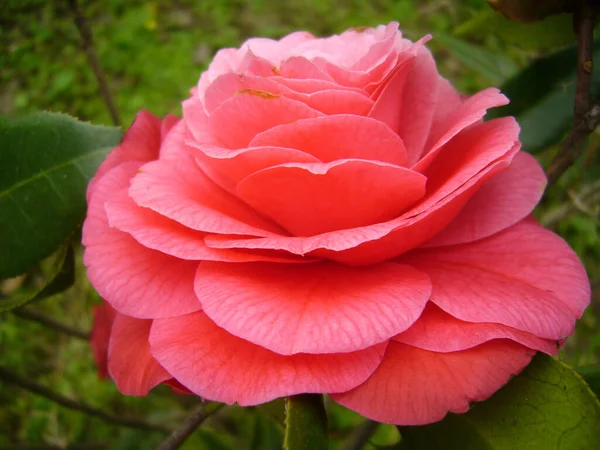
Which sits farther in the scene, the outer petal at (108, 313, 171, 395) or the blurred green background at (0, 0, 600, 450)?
the blurred green background at (0, 0, 600, 450)

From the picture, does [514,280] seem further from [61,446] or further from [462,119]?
[61,446]

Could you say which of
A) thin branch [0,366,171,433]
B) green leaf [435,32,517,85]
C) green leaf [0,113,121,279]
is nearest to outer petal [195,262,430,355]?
green leaf [0,113,121,279]

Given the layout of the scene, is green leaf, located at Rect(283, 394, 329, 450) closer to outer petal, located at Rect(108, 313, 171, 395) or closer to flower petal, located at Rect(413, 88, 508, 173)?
outer petal, located at Rect(108, 313, 171, 395)

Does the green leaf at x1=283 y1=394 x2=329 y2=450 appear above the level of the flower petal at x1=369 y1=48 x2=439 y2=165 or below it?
below

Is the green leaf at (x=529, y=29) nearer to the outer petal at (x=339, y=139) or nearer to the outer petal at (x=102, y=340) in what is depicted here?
the outer petal at (x=339, y=139)

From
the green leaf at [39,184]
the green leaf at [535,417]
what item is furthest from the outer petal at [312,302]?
the green leaf at [39,184]

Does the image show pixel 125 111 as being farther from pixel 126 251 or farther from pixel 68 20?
pixel 126 251

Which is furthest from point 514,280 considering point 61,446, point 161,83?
point 161,83

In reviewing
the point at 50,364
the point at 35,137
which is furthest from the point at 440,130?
the point at 50,364
